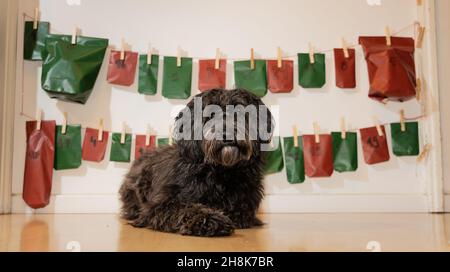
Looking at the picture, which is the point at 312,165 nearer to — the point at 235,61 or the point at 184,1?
the point at 235,61

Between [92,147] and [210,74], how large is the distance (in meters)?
1.31

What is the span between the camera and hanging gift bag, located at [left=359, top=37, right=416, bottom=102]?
4059 millimetres

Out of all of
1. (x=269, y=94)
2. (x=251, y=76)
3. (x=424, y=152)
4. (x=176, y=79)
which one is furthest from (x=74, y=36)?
(x=424, y=152)

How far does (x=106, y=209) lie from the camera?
4180mm

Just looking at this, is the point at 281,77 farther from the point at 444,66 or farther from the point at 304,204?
the point at 444,66

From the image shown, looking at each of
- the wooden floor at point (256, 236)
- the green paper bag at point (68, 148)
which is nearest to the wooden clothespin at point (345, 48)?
the wooden floor at point (256, 236)

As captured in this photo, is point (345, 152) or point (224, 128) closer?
point (224, 128)

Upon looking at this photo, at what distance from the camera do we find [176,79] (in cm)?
425

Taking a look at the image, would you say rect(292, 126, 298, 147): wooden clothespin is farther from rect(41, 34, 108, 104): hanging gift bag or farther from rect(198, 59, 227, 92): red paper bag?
rect(41, 34, 108, 104): hanging gift bag

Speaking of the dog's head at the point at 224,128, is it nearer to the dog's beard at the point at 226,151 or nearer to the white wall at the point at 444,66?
the dog's beard at the point at 226,151

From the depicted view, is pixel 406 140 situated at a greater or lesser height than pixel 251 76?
lesser

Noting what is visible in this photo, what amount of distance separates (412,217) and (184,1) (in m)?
2.85

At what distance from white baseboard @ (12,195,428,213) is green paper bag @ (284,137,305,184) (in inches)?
7.1

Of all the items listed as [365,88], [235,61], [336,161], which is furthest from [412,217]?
[235,61]
